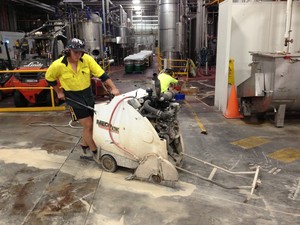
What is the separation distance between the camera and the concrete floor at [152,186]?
10.1 feet

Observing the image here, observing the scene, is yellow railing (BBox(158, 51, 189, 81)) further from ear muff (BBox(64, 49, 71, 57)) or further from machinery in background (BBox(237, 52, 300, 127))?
ear muff (BBox(64, 49, 71, 57))

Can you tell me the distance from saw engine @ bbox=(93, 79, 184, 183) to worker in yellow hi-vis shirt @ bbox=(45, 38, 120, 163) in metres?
0.25

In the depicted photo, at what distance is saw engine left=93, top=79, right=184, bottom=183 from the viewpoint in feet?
11.9

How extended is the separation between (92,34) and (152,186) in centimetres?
1101

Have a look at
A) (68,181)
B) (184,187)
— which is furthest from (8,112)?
(184,187)

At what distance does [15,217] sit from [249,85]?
5172mm

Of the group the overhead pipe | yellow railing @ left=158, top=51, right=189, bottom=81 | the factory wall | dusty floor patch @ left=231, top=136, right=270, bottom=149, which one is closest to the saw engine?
→ dusty floor patch @ left=231, top=136, right=270, bottom=149

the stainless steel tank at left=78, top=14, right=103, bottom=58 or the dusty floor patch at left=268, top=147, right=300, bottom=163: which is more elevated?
the stainless steel tank at left=78, top=14, right=103, bottom=58

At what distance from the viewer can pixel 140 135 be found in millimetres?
3662

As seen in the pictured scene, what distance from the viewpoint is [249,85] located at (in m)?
6.39

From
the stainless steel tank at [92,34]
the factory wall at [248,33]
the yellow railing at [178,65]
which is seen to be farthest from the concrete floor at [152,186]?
Result: the stainless steel tank at [92,34]

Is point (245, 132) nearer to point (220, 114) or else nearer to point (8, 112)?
point (220, 114)

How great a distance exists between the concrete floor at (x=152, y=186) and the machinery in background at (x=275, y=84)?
19.4 inches

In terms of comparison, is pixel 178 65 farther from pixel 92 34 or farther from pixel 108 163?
pixel 108 163
